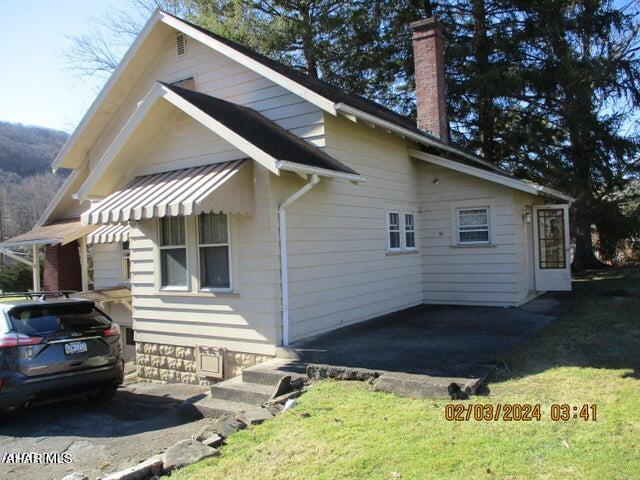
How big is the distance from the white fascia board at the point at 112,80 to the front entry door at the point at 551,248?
1078 cm

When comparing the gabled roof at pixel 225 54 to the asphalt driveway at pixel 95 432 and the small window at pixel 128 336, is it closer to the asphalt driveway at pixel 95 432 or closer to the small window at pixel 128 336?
the small window at pixel 128 336

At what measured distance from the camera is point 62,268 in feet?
54.5

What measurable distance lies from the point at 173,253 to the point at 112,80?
545 cm

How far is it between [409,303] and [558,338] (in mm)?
4310

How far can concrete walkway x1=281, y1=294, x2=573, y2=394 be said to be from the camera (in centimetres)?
698

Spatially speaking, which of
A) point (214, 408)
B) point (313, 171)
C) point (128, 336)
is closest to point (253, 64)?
A: point (313, 171)

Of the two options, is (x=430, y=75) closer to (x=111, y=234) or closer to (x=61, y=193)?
(x=111, y=234)

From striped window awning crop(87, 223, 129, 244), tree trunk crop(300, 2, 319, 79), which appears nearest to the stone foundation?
striped window awning crop(87, 223, 129, 244)

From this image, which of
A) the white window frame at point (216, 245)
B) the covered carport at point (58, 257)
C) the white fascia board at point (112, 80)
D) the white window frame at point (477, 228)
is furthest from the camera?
the covered carport at point (58, 257)

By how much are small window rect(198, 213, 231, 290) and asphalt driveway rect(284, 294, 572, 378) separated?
186cm

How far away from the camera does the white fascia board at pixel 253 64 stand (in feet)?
29.8

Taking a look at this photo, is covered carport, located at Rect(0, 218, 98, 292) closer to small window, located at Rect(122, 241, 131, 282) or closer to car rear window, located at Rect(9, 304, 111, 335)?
small window, located at Rect(122, 241, 131, 282)

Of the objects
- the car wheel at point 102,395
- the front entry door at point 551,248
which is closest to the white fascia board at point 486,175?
the front entry door at point 551,248

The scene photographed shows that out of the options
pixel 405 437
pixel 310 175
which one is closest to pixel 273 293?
pixel 310 175
